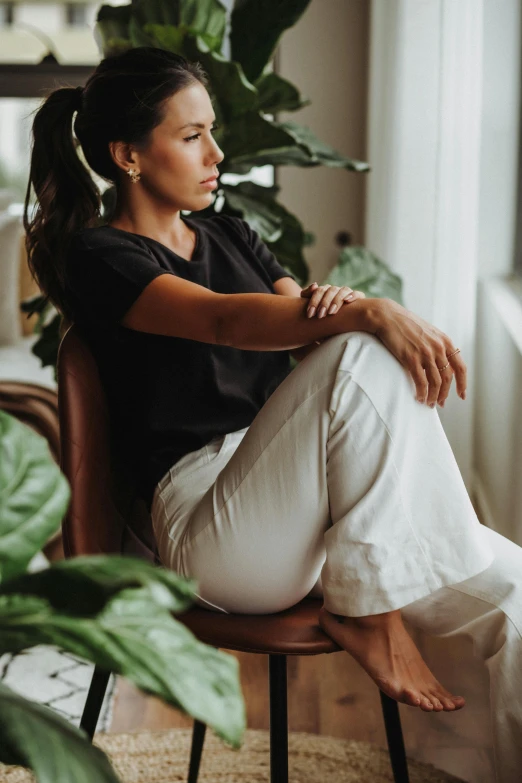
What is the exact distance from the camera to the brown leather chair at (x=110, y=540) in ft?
3.77

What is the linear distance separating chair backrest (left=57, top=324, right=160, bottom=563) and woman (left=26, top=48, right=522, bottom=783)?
40 mm

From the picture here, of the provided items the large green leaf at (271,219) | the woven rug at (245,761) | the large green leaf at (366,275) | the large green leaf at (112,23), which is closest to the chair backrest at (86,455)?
the woven rug at (245,761)

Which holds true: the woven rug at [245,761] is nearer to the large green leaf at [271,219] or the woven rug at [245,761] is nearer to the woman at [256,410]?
the woman at [256,410]

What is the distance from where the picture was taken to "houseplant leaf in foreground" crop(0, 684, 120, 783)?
490 millimetres

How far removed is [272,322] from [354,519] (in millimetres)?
287

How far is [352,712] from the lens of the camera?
1879 millimetres

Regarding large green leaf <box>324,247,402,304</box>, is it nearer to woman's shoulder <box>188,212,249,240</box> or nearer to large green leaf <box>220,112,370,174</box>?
large green leaf <box>220,112,370,174</box>

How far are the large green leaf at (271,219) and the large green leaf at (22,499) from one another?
149 centimetres

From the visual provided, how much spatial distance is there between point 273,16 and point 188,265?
0.86 metres

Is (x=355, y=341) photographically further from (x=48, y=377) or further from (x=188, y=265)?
(x=48, y=377)

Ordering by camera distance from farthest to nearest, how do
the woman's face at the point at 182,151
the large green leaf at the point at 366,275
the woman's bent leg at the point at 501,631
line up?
the large green leaf at the point at 366,275 < the woman's face at the point at 182,151 < the woman's bent leg at the point at 501,631

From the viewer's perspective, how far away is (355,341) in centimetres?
113

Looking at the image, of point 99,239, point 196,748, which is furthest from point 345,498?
point 196,748

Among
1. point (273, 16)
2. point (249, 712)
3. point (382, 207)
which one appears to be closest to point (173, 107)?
point (273, 16)
